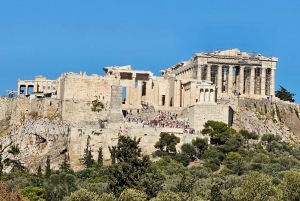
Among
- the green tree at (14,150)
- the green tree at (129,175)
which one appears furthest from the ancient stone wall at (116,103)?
the green tree at (129,175)

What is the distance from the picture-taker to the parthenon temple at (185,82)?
312 feet

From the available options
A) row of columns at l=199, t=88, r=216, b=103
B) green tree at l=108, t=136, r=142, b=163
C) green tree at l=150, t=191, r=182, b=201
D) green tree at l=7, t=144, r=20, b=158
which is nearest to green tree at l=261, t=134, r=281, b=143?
row of columns at l=199, t=88, r=216, b=103

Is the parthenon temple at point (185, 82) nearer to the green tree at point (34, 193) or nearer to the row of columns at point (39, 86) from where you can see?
the row of columns at point (39, 86)

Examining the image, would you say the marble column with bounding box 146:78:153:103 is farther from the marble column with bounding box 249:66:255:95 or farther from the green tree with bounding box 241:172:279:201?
the green tree with bounding box 241:172:279:201

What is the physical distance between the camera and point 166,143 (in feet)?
290

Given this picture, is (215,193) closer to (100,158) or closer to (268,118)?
(100,158)

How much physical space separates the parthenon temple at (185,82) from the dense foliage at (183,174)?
7394 millimetres

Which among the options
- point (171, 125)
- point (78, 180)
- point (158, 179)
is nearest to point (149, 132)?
point (171, 125)

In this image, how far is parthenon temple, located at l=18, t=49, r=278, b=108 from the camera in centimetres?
9506

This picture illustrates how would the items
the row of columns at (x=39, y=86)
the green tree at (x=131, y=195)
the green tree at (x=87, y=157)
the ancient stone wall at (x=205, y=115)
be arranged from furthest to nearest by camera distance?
the row of columns at (x=39, y=86) → the ancient stone wall at (x=205, y=115) → the green tree at (x=87, y=157) → the green tree at (x=131, y=195)

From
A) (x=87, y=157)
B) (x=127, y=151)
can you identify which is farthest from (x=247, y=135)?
(x=127, y=151)

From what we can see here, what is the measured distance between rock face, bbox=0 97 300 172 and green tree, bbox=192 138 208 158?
0.94 meters

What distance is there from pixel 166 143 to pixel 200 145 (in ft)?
11.0

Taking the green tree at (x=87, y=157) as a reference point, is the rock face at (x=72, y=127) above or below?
above
